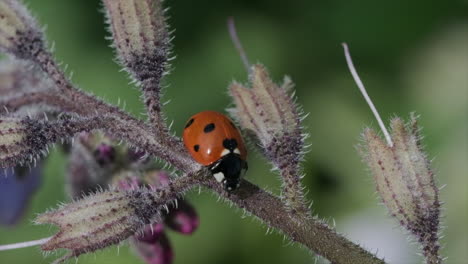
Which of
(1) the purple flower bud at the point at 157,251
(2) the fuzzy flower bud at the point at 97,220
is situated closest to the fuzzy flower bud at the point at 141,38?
(2) the fuzzy flower bud at the point at 97,220

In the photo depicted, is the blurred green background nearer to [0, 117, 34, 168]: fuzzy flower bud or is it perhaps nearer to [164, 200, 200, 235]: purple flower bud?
[164, 200, 200, 235]: purple flower bud

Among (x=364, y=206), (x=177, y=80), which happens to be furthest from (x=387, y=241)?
(x=177, y=80)

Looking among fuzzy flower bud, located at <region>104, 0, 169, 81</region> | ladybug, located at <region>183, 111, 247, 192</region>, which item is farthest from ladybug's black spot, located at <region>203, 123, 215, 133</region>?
fuzzy flower bud, located at <region>104, 0, 169, 81</region>

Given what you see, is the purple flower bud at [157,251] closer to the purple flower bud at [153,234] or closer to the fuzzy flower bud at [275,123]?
the purple flower bud at [153,234]

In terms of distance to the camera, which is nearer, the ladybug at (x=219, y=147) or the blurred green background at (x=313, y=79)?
the ladybug at (x=219, y=147)

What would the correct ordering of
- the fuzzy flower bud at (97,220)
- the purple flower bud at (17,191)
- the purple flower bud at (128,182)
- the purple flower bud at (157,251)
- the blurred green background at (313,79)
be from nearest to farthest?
the fuzzy flower bud at (97,220) < the purple flower bud at (128,182) < the purple flower bud at (157,251) < the purple flower bud at (17,191) < the blurred green background at (313,79)
